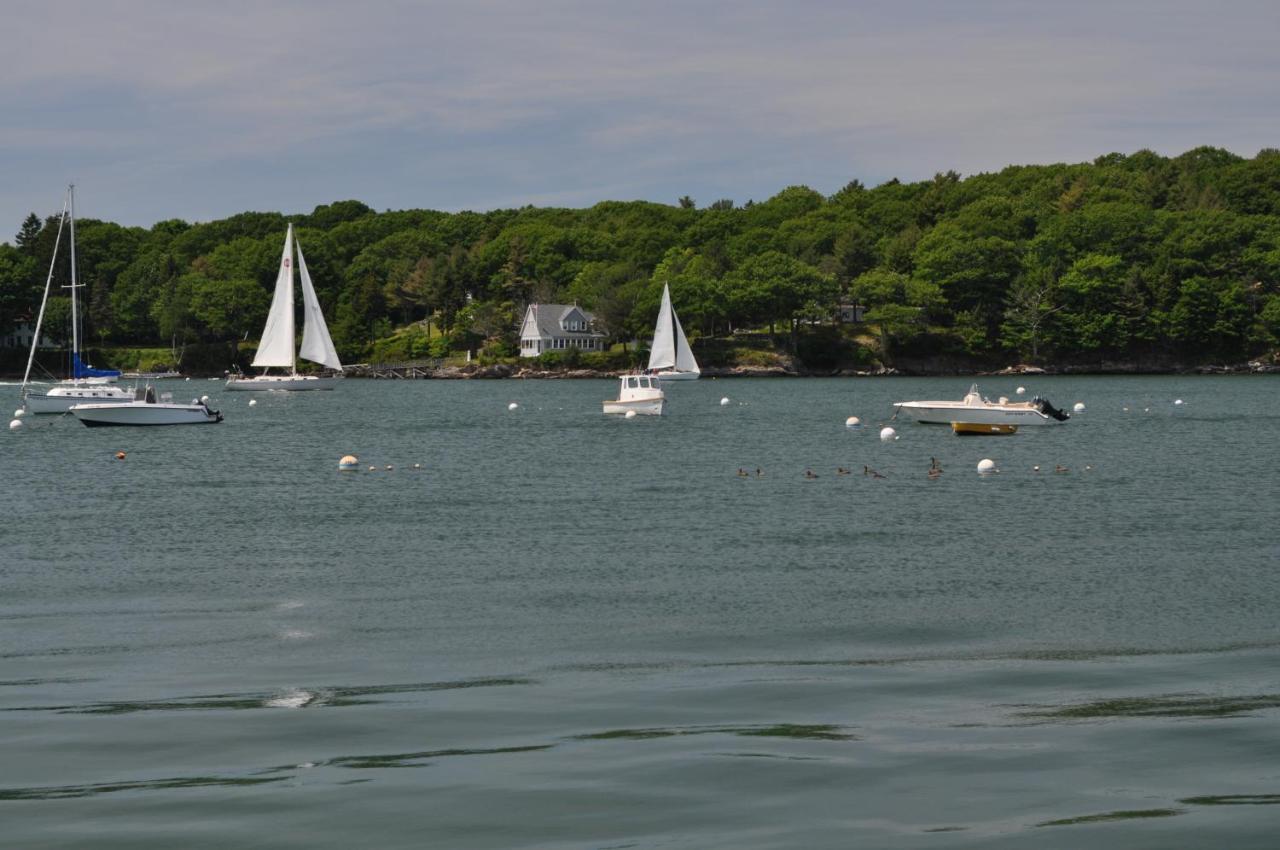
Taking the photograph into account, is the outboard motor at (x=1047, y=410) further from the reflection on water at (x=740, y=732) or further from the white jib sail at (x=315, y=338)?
the white jib sail at (x=315, y=338)

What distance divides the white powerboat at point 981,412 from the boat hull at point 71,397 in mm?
44735

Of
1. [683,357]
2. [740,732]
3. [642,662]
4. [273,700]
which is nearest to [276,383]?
[683,357]

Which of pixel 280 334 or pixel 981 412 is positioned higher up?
pixel 280 334

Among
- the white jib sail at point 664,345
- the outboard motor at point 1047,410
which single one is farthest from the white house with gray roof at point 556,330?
the outboard motor at point 1047,410

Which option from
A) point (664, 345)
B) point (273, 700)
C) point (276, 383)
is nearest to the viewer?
point (273, 700)

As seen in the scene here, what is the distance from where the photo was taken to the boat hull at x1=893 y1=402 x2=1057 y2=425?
237 feet

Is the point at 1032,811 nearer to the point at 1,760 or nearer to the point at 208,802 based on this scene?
the point at 208,802

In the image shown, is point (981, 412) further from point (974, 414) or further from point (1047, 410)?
point (1047, 410)

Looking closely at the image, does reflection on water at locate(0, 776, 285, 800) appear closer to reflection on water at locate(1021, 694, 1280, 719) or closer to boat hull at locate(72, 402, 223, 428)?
reflection on water at locate(1021, 694, 1280, 719)

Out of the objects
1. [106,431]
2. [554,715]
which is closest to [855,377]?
[106,431]

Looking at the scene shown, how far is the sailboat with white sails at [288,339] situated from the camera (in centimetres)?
12244

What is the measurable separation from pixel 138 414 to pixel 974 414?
4538 cm

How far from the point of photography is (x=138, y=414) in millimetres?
80125

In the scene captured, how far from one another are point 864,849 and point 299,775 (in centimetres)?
575
